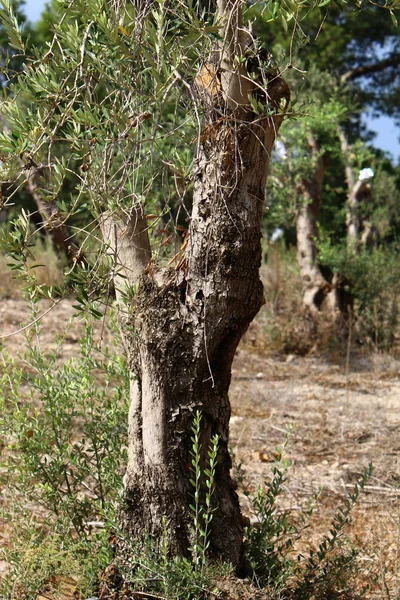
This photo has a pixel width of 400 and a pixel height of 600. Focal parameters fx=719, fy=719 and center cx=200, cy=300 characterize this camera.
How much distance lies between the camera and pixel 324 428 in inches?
211

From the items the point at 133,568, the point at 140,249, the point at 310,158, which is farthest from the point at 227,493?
the point at 310,158

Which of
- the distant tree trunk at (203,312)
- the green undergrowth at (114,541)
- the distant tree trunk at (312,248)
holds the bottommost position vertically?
the green undergrowth at (114,541)

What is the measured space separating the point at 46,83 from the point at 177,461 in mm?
1280

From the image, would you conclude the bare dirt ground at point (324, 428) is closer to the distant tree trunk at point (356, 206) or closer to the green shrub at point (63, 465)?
the green shrub at point (63, 465)

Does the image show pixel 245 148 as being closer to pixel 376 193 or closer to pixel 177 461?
pixel 177 461

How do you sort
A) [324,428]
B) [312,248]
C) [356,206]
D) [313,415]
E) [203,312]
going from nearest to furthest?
[203,312] → [324,428] → [313,415] → [312,248] → [356,206]

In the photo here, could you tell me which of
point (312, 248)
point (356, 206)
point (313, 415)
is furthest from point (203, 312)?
point (356, 206)

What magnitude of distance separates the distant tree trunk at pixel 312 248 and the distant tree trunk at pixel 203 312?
20.7 feet

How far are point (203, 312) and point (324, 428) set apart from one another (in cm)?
327

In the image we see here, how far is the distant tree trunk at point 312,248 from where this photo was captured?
8695 mm

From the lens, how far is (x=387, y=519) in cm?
362

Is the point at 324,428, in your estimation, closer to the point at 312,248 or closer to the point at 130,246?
the point at 130,246

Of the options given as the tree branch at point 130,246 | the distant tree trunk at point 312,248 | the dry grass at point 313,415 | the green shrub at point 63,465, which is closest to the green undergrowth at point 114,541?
the green shrub at point 63,465

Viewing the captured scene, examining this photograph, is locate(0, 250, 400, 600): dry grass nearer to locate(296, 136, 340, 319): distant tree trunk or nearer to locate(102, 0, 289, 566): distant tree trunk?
locate(296, 136, 340, 319): distant tree trunk
